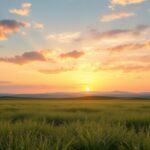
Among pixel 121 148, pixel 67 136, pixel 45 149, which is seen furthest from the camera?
pixel 67 136

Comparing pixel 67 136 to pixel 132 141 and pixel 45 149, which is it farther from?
pixel 45 149

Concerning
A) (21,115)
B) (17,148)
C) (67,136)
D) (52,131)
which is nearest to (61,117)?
(21,115)

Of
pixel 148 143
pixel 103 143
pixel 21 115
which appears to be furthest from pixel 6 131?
pixel 21 115

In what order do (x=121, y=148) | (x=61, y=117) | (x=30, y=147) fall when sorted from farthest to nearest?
(x=61, y=117), (x=121, y=148), (x=30, y=147)

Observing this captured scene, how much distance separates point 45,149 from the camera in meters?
6.09

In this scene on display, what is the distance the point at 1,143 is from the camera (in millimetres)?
7492

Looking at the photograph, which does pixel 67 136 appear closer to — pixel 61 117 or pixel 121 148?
pixel 121 148

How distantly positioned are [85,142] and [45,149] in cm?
135

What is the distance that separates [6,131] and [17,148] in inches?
84.7

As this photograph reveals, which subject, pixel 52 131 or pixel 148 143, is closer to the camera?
pixel 148 143

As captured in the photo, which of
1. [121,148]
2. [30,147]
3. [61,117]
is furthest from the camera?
[61,117]

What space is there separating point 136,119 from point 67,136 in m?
9.81

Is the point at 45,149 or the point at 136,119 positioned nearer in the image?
the point at 45,149

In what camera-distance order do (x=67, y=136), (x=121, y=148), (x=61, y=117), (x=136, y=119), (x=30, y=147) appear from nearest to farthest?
(x=30, y=147) → (x=121, y=148) → (x=67, y=136) → (x=136, y=119) → (x=61, y=117)
